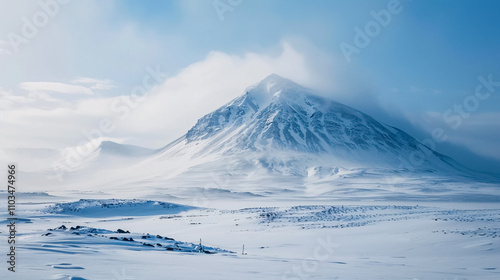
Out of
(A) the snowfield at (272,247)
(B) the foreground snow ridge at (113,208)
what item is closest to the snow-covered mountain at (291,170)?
(B) the foreground snow ridge at (113,208)

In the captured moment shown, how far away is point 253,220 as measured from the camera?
125 feet

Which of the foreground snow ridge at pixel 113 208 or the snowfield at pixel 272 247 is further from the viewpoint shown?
the foreground snow ridge at pixel 113 208

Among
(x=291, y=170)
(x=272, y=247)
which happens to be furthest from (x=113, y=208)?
(x=291, y=170)

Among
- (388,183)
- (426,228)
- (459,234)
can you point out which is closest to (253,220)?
(426,228)

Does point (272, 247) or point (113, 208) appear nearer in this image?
point (272, 247)

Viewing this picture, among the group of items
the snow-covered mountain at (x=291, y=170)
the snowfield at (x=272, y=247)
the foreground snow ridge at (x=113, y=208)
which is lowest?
the snowfield at (x=272, y=247)

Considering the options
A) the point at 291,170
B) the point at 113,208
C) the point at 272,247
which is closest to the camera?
the point at 272,247

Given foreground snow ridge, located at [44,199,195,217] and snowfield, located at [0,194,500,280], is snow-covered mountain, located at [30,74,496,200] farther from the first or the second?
snowfield, located at [0,194,500,280]

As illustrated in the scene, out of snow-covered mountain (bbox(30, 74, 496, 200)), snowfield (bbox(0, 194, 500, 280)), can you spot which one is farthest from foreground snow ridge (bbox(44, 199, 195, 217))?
snow-covered mountain (bbox(30, 74, 496, 200))

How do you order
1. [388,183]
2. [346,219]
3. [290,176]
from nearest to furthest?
[346,219]
[388,183]
[290,176]

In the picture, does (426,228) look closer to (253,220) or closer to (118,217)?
(253,220)

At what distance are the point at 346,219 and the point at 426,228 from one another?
7.93 meters

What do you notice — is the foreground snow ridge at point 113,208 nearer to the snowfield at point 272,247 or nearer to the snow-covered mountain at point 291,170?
the snowfield at point 272,247

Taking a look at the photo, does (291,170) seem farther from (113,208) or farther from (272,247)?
(272,247)
